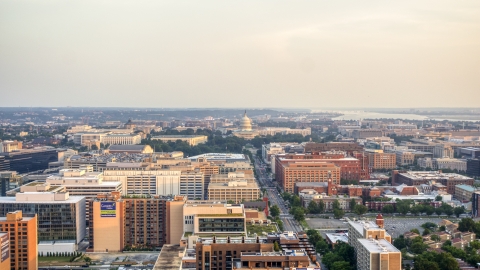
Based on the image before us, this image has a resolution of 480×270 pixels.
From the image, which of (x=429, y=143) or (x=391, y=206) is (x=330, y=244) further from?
(x=429, y=143)

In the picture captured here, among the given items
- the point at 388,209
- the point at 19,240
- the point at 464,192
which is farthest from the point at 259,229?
the point at 464,192

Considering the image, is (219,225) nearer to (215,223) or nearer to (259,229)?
(215,223)

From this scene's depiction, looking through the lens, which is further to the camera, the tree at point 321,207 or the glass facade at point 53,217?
the tree at point 321,207

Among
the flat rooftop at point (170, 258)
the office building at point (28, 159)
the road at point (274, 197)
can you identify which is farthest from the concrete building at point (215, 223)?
the office building at point (28, 159)

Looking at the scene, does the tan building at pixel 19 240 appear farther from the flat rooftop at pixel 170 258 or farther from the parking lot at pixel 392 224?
the parking lot at pixel 392 224

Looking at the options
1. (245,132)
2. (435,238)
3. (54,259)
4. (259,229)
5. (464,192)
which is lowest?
(54,259)

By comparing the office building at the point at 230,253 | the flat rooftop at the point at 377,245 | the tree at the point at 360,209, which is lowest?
the tree at the point at 360,209

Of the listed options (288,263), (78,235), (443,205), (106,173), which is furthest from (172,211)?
(443,205)
